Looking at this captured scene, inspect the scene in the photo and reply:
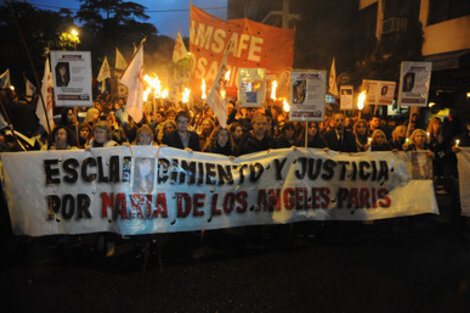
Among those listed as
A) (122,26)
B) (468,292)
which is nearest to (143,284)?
(468,292)

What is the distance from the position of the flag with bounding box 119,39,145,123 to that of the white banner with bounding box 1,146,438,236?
1.53 metres

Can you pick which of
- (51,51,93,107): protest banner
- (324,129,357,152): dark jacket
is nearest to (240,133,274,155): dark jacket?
(324,129,357,152): dark jacket

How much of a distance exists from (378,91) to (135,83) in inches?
286

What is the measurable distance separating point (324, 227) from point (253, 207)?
1.40 meters

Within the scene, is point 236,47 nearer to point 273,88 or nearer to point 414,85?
point 273,88

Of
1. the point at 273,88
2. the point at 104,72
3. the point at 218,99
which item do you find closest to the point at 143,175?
the point at 218,99

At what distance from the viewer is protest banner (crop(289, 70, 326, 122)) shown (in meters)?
5.14

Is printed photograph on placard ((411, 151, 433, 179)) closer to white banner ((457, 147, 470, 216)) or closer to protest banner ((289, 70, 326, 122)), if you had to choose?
white banner ((457, 147, 470, 216))

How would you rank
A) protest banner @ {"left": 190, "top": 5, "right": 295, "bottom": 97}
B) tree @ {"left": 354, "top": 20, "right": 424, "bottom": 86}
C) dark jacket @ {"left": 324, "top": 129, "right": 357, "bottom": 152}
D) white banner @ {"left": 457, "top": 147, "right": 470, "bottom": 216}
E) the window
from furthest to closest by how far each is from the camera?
1. tree @ {"left": 354, "top": 20, "right": 424, "bottom": 86}
2. the window
3. protest banner @ {"left": 190, "top": 5, "right": 295, "bottom": 97}
4. dark jacket @ {"left": 324, "top": 129, "right": 357, "bottom": 152}
5. white banner @ {"left": 457, "top": 147, "right": 470, "bottom": 216}

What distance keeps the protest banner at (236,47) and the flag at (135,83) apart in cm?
399

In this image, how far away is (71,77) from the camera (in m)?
4.90

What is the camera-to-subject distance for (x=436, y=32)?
565 inches

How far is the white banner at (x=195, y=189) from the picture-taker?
3910 mm

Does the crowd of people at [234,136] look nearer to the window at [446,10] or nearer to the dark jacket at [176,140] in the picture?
the dark jacket at [176,140]
